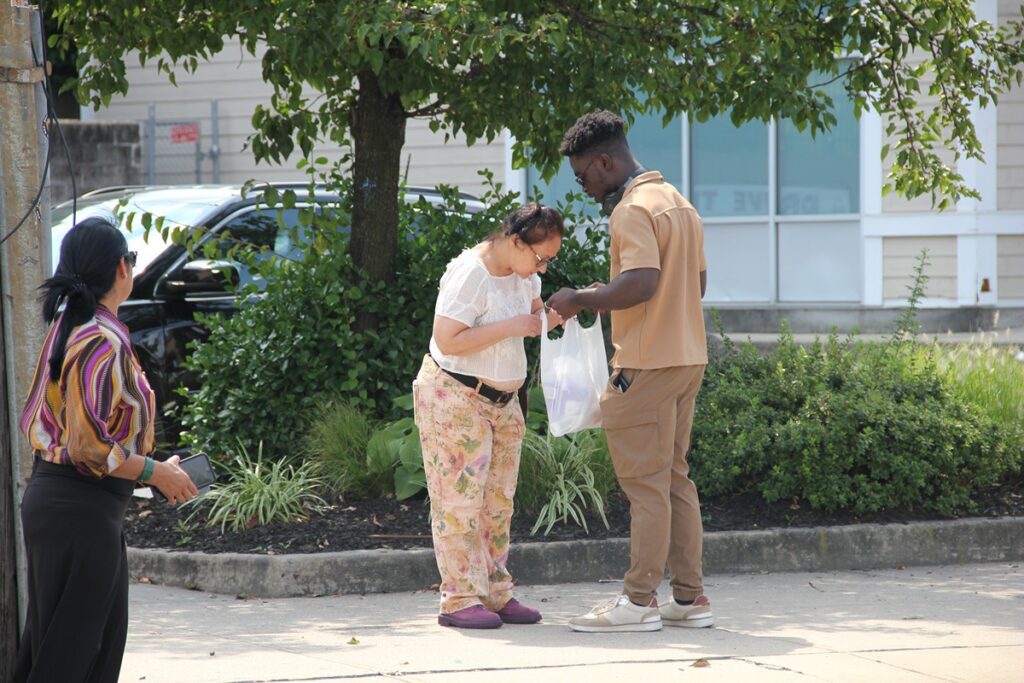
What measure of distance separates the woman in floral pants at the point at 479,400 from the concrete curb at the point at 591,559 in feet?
3.20

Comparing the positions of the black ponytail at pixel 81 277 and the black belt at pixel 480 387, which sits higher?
the black ponytail at pixel 81 277

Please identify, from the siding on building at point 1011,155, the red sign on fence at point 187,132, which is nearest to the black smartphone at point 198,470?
the siding on building at point 1011,155

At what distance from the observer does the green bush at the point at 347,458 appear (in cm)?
772

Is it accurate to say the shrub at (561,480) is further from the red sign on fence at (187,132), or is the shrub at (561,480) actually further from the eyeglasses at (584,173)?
the red sign on fence at (187,132)

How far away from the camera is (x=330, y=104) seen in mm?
9336

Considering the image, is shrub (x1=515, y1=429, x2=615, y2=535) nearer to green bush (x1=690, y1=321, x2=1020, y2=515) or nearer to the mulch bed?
the mulch bed

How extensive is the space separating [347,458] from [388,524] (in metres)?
0.62

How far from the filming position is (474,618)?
5.78m

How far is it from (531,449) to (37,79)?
373cm

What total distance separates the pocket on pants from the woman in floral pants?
0.47 metres

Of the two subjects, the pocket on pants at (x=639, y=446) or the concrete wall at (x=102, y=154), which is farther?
the concrete wall at (x=102, y=154)

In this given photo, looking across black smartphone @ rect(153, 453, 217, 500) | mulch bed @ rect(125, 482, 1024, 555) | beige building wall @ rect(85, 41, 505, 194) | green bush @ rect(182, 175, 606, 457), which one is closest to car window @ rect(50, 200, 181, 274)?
green bush @ rect(182, 175, 606, 457)

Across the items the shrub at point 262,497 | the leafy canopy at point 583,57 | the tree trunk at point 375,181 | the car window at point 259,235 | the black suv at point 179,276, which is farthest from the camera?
the car window at point 259,235

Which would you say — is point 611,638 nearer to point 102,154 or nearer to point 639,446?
point 639,446
